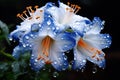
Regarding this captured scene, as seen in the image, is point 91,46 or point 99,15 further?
point 99,15

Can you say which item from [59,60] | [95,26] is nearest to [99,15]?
[95,26]

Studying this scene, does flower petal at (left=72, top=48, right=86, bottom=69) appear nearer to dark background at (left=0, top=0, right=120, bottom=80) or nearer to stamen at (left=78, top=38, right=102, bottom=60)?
stamen at (left=78, top=38, right=102, bottom=60)

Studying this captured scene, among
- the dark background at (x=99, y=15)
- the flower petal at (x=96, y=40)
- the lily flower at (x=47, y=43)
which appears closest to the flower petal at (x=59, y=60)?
the lily flower at (x=47, y=43)

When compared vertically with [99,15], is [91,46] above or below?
below

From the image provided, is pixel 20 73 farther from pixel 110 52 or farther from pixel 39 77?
pixel 110 52

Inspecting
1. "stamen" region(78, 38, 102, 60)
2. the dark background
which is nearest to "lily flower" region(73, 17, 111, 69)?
"stamen" region(78, 38, 102, 60)

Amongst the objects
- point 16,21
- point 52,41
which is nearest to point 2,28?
point 52,41

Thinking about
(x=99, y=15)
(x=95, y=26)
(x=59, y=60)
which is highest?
(x=99, y=15)

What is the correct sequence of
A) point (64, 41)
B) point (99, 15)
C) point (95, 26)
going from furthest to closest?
point (99, 15), point (95, 26), point (64, 41)

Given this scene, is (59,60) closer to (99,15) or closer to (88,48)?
(88,48)
